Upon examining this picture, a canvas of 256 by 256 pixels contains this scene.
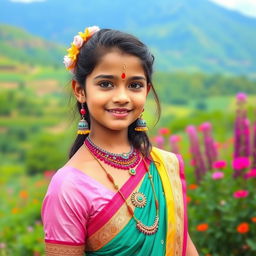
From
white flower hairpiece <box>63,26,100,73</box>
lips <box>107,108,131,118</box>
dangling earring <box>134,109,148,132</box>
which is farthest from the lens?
dangling earring <box>134,109,148,132</box>

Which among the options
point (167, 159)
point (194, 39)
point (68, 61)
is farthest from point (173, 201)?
point (194, 39)

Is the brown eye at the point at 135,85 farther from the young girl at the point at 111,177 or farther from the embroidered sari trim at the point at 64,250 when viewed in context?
the embroidered sari trim at the point at 64,250

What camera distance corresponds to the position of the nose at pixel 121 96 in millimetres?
1498

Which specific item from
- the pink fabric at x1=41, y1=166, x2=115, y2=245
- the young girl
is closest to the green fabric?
the young girl

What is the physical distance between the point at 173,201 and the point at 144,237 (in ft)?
0.67

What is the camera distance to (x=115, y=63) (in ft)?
4.97

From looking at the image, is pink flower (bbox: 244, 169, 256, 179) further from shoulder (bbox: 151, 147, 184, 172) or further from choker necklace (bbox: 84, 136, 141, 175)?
choker necklace (bbox: 84, 136, 141, 175)

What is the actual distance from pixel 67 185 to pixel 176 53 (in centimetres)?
15960

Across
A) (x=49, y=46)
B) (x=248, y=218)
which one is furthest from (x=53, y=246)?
(x=49, y=46)

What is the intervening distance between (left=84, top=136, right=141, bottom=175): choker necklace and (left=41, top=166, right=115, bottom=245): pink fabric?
119 millimetres

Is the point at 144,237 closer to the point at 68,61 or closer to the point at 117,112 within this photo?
the point at 117,112

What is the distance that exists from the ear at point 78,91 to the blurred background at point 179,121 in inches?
6.4

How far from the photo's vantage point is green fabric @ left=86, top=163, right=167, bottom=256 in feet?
4.79

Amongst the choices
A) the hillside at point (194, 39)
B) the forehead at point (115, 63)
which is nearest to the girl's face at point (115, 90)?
the forehead at point (115, 63)
